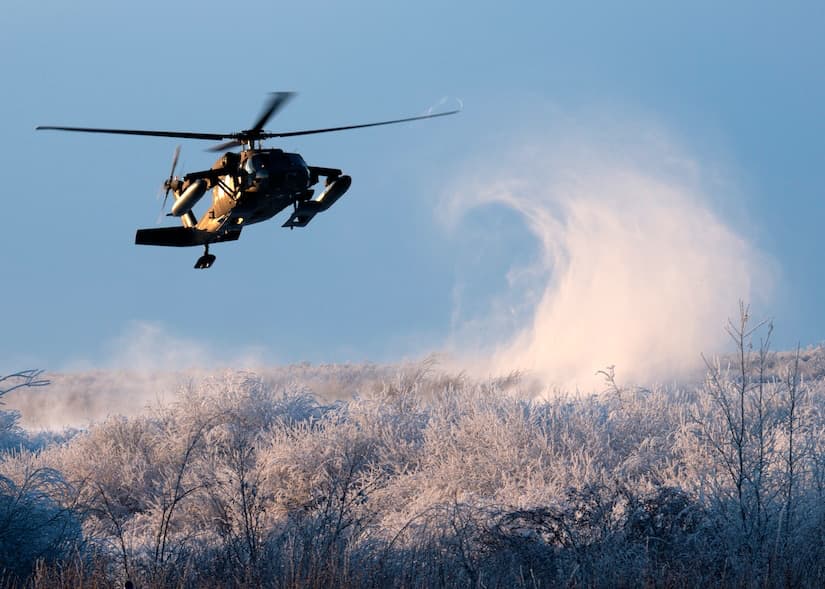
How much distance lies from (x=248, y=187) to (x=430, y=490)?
220 inches

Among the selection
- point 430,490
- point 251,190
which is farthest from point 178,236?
point 430,490

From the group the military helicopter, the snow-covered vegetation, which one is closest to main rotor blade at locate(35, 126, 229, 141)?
the military helicopter

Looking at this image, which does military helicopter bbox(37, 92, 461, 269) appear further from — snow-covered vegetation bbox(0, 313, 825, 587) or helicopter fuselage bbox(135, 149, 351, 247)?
snow-covered vegetation bbox(0, 313, 825, 587)

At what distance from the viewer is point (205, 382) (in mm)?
22781

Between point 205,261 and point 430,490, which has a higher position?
point 205,261

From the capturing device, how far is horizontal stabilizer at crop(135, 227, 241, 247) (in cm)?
1691

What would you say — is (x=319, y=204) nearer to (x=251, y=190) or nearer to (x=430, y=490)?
(x=251, y=190)

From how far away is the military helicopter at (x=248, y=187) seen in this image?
15703mm

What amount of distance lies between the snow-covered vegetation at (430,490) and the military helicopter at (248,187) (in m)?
3.60

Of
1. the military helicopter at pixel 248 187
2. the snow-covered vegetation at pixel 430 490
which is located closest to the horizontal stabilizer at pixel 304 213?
the military helicopter at pixel 248 187

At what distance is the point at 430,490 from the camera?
52.3 ft

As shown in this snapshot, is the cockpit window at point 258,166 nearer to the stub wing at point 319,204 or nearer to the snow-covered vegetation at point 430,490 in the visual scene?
the stub wing at point 319,204

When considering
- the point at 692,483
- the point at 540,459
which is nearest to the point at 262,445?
the point at 540,459

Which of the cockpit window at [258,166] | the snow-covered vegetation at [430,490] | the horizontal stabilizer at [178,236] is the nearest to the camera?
the snow-covered vegetation at [430,490]
